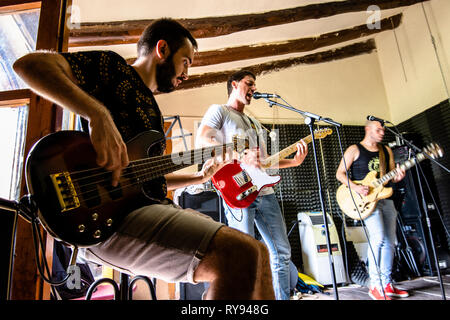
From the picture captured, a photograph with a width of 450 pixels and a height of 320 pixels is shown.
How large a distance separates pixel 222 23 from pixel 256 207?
3167 mm

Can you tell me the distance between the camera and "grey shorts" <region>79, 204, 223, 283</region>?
30.5 inches

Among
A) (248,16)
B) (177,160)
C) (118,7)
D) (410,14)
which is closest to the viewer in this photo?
(177,160)

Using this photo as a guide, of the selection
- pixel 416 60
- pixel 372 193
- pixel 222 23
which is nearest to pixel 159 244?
pixel 372 193

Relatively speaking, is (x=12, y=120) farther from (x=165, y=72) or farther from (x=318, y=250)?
(x=318, y=250)

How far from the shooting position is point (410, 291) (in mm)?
3271

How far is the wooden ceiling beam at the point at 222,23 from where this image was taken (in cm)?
373

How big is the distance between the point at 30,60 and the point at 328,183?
5113 mm

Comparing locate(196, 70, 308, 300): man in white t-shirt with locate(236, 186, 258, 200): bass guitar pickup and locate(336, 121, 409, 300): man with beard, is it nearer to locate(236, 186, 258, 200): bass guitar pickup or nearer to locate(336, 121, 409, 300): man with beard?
locate(236, 186, 258, 200): bass guitar pickup

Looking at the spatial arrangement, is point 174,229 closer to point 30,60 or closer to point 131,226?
point 131,226

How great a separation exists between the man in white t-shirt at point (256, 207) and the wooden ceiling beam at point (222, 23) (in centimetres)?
221

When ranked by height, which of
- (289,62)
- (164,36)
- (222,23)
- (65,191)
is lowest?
(65,191)

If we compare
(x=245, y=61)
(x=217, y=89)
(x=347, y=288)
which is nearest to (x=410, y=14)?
(x=245, y=61)

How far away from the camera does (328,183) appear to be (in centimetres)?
519

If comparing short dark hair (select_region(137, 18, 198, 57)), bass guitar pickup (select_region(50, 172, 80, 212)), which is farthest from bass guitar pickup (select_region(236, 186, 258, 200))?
bass guitar pickup (select_region(50, 172, 80, 212))
